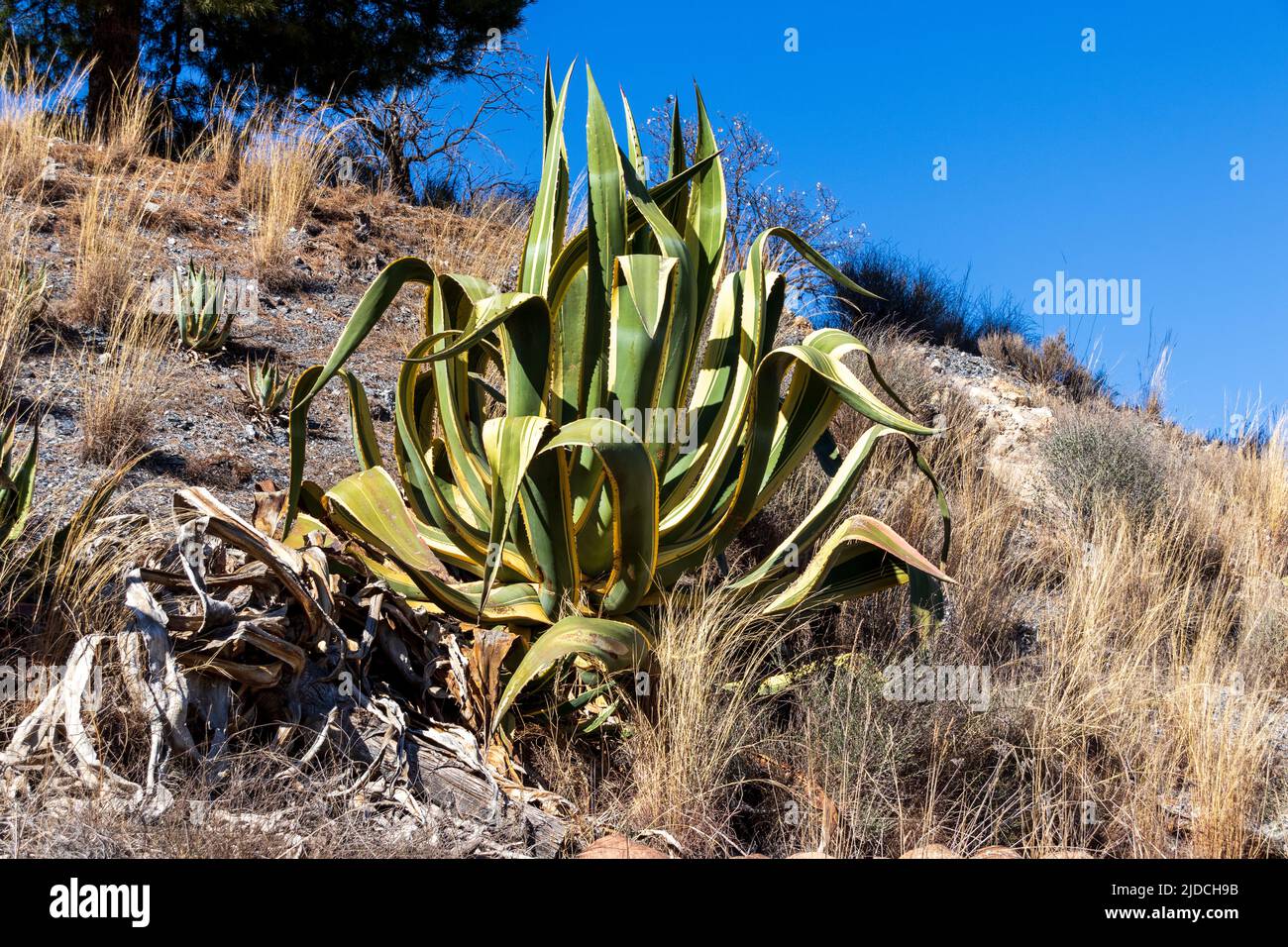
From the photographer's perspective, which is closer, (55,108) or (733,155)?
(55,108)

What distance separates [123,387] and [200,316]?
815mm

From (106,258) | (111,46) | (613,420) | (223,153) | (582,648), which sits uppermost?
(111,46)

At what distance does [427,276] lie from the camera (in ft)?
11.1

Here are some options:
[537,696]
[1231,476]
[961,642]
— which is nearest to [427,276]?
[537,696]

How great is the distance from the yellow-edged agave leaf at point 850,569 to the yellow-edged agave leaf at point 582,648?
50 cm

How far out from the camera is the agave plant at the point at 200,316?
16.1ft

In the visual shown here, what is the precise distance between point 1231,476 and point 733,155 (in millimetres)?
6071

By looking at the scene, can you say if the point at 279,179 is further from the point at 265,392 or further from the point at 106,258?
the point at 265,392

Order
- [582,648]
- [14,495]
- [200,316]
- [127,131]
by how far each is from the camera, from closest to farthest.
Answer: [582,648] < [14,495] < [200,316] < [127,131]

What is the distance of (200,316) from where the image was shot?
16.1ft

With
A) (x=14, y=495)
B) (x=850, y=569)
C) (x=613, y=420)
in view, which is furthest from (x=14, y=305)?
(x=850, y=569)

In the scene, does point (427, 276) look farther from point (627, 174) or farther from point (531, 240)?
point (627, 174)

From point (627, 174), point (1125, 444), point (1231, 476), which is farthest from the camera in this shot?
point (1231, 476)

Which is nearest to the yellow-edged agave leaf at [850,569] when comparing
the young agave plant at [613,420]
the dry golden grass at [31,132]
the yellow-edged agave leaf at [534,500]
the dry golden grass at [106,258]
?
the young agave plant at [613,420]
